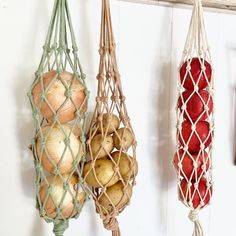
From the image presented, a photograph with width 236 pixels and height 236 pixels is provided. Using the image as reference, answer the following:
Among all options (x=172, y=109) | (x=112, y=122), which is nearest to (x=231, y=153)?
(x=172, y=109)

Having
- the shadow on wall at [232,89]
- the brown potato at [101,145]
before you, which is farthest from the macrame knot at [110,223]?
the shadow on wall at [232,89]

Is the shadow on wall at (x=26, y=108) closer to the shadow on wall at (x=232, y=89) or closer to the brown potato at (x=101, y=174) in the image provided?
the brown potato at (x=101, y=174)

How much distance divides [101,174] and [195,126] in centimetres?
17

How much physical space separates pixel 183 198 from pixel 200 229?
8cm

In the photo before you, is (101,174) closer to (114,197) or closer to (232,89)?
(114,197)

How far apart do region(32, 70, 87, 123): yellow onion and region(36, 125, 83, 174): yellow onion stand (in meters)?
0.02

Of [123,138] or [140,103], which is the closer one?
[123,138]

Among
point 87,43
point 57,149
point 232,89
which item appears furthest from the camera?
point 232,89

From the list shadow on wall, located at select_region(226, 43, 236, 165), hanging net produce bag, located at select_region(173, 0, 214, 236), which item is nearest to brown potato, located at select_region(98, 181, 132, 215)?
hanging net produce bag, located at select_region(173, 0, 214, 236)

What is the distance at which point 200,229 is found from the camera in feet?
1.98

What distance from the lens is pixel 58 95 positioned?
47cm

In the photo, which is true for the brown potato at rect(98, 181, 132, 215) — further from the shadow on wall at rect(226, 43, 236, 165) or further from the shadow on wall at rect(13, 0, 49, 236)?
the shadow on wall at rect(226, 43, 236, 165)

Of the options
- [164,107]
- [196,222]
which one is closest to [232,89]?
[164,107]

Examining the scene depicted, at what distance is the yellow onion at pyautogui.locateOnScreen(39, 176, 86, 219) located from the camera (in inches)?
18.7
